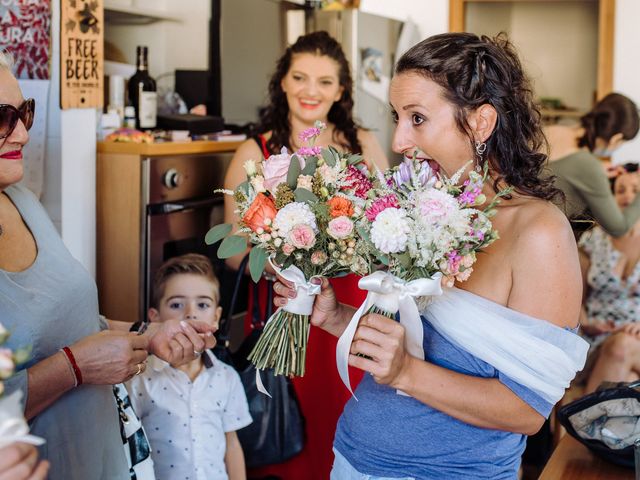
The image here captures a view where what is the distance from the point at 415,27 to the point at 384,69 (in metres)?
0.72

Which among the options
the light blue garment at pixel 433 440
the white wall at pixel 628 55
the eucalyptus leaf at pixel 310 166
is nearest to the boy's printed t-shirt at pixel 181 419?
the light blue garment at pixel 433 440

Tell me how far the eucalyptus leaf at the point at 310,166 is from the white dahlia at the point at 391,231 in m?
0.22

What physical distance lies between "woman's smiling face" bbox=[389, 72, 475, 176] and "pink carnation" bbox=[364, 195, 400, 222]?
17 centimetres

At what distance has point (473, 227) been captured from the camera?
152 centimetres

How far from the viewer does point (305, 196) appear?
1633mm

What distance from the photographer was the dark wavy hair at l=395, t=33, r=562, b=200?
168 centimetres

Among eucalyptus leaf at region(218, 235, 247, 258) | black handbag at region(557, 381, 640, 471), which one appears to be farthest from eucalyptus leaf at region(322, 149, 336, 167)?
black handbag at region(557, 381, 640, 471)

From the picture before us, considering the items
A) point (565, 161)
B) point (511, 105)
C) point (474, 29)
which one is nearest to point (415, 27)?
point (474, 29)

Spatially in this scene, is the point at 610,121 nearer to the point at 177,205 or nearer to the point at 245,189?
the point at 177,205

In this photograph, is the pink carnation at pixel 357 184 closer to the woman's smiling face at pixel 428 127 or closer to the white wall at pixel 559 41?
the woman's smiling face at pixel 428 127

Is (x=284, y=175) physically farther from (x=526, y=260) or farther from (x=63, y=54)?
(x=63, y=54)

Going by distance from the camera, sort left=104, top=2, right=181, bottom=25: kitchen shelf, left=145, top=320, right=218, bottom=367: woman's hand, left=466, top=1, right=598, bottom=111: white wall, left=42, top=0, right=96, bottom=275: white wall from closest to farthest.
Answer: left=145, top=320, right=218, bottom=367: woman's hand → left=42, top=0, right=96, bottom=275: white wall → left=104, top=2, right=181, bottom=25: kitchen shelf → left=466, top=1, right=598, bottom=111: white wall

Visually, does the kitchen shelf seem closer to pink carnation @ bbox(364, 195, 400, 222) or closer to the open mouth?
the open mouth

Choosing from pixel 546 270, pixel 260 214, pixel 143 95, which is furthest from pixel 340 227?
pixel 143 95
